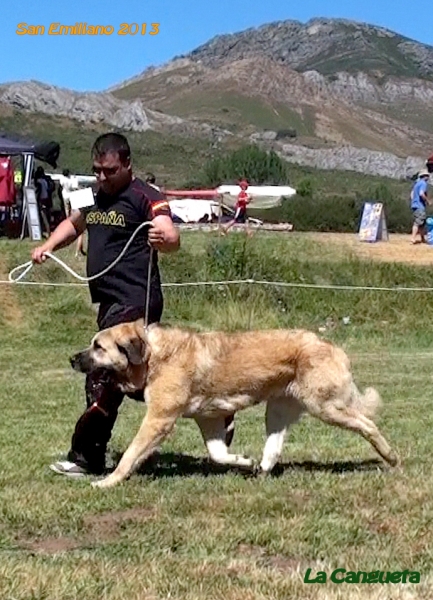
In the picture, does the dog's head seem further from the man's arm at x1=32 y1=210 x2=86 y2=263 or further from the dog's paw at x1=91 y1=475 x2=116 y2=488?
the man's arm at x1=32 y1=210 x2=86 y2=263

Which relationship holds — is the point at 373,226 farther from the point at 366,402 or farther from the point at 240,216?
the point at 366,402

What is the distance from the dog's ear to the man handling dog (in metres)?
0.22

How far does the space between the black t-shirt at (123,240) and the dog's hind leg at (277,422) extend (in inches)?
40.6

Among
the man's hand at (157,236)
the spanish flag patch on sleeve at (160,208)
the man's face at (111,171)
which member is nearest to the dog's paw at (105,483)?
the man's hand at (157,236)

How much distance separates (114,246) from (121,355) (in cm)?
66

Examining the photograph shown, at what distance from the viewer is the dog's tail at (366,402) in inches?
254

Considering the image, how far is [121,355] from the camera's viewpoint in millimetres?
6000

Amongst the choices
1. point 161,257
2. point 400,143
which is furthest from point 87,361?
point 400,143

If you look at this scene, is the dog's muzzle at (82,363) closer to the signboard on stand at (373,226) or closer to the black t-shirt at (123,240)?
the black t-shirt at (123,240)

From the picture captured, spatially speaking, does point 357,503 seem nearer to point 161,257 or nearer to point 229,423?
point 229,423

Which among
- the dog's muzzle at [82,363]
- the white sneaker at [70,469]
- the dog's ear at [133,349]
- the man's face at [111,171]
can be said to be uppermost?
the man's face at [111,171]

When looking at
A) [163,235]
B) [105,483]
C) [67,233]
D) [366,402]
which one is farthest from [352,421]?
[67,233]

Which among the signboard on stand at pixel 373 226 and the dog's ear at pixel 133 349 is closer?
the dog's ear at pixel 133 349

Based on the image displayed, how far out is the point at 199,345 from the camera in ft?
20.5
